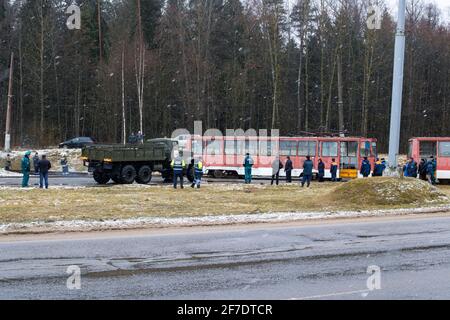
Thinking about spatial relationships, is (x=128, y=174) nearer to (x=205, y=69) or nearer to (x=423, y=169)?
(x=423, y=169)

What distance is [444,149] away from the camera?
33.9m

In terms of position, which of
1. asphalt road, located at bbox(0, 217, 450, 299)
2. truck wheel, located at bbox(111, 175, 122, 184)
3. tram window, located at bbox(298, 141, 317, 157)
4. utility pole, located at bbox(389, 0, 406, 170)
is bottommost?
truck wheel, located at bbox(111, 175, 122, 184)

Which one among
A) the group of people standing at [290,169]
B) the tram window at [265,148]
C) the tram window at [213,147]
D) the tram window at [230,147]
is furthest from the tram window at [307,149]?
the tram window at [213,147]

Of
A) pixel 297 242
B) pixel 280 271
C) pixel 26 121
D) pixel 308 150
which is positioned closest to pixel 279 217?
pixel 297 242

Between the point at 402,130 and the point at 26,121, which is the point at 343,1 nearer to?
the point at 402,130

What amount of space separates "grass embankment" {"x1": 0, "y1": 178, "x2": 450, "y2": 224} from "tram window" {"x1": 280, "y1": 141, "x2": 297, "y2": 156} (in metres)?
10.7

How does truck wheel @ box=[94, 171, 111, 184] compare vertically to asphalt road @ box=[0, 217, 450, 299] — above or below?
below

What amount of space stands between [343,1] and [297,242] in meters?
43.6

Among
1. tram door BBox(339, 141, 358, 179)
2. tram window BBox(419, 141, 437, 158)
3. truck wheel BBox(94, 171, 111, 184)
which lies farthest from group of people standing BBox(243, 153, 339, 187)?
truck wheel BBox(94, 171, 111, 184)

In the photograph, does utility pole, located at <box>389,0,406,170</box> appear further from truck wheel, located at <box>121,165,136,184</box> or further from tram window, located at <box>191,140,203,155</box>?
tram window, located at <box>191,140,203,155</box>

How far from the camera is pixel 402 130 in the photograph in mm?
58906

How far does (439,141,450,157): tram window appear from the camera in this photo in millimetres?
33688

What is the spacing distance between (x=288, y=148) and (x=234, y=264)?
2511 centimetres

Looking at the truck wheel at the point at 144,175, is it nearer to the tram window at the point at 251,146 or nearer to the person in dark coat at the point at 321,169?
the tram window at the point at 251,146
